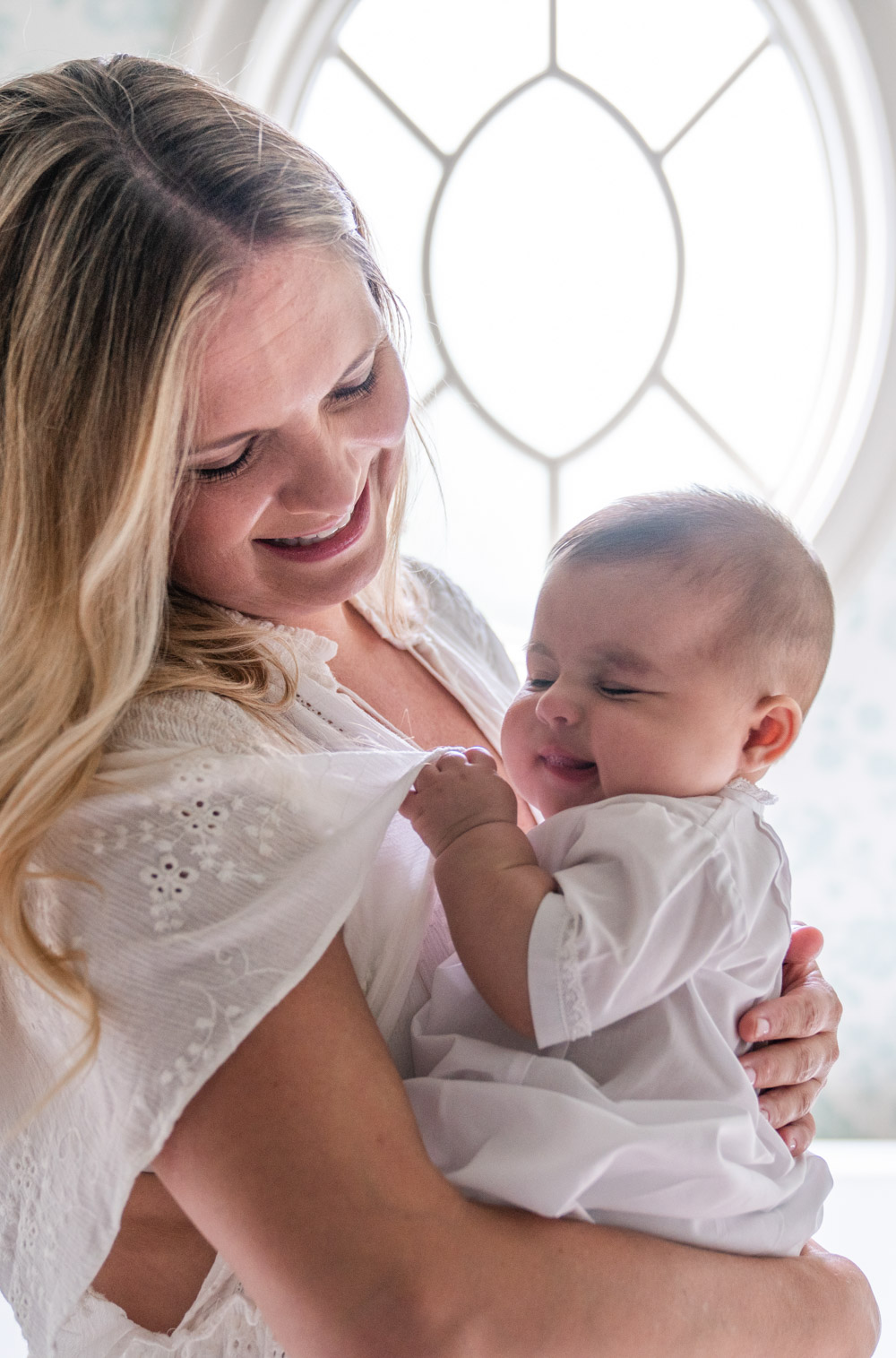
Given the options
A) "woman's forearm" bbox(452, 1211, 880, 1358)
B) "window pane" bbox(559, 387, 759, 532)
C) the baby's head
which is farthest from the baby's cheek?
"window pane" bbox(559, 387, 759, 532)

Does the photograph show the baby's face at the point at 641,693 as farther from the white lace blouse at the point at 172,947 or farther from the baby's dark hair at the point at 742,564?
the white lace blouse at the point at 172,947

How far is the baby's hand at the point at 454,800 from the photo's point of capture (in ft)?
3.40

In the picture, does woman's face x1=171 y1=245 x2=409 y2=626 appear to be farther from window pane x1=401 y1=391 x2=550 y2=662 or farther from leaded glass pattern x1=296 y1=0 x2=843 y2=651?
window pane x1=401 y1=391 x2=550 y2=662

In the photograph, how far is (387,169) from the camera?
2.59 m

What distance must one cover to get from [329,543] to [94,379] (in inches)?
12.6

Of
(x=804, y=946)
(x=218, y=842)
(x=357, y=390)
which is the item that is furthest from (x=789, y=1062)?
(x=357, y=390)

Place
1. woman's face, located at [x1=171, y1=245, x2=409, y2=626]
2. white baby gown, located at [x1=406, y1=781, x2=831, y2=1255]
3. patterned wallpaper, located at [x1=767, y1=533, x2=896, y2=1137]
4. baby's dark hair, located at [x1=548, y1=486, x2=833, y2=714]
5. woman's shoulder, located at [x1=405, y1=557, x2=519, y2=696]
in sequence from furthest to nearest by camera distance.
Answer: patterned wallpaper, located at [x1=767, y1=533, x2=896, y2=1137]
woman's shoulder, located at [x1=405, y1=557, x2=519, y2=696]
baby's dark hair, located at [x1=548, y1=486, x2=833, y2=714]
woman's face, located at [x1=171, y1=245, x2=409, y2=626]
white baby gown, located at [x1=406, y1=781, x2=831, y2=1255]

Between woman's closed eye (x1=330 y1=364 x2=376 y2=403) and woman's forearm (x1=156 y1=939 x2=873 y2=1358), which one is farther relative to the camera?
woman's closed eye (x1=330 y1=364 x2=376 y2=403)

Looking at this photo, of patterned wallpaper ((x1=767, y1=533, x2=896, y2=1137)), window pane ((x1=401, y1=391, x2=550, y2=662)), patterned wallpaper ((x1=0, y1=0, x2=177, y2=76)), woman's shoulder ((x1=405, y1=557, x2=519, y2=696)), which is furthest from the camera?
window pane ((x1=401, y1=391, x2=550, y2=662))

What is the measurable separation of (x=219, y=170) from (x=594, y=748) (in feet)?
2.16

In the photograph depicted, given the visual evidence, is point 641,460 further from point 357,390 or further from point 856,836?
point 357,390

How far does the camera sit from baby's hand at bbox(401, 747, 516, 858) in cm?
104

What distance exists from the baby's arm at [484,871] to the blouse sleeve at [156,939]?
0.31ft

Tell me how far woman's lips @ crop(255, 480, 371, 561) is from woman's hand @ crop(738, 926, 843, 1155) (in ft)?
2.09
